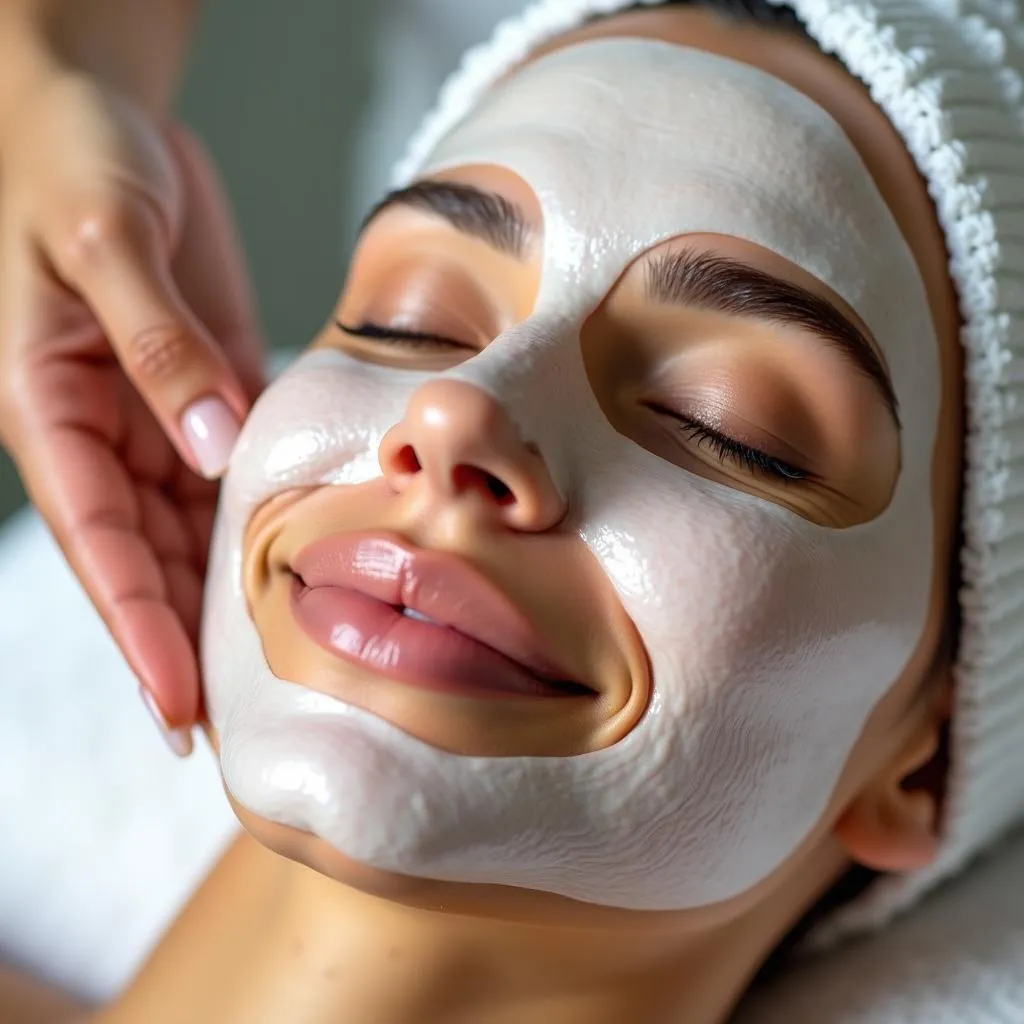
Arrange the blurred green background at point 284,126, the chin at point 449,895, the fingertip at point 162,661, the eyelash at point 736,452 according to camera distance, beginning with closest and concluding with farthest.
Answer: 1. the chin at point 449,895
2. the eyelash at point 736,452
3. the fingertip at point 162,661
4. the blurred green background at point 284,126

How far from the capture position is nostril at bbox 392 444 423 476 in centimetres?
62

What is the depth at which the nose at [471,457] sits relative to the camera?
0.59 metres

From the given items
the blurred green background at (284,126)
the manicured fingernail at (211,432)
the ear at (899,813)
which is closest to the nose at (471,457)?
the manicured fingernail at (211,432)

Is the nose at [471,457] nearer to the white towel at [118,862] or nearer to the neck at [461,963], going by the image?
the neck at [461,963]

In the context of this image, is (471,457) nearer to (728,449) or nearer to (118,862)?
(728,449)

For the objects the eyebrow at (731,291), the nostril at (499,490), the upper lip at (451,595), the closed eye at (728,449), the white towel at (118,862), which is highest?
the eyebrow at (731,291)

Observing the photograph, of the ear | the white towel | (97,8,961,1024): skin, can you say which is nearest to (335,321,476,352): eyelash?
(97,8,961,1024): skin

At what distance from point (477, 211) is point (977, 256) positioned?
1.07 ft

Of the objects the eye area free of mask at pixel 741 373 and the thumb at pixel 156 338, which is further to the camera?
the thumb at pixel 156 338

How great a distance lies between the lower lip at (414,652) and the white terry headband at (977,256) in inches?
13.1

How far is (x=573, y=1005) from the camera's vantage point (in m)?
0.74

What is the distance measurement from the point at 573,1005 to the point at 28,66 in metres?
0.88

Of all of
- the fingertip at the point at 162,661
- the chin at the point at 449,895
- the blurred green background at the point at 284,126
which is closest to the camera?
the chin at the point at 449,895

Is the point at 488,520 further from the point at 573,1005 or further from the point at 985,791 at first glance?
the point at 985,791
